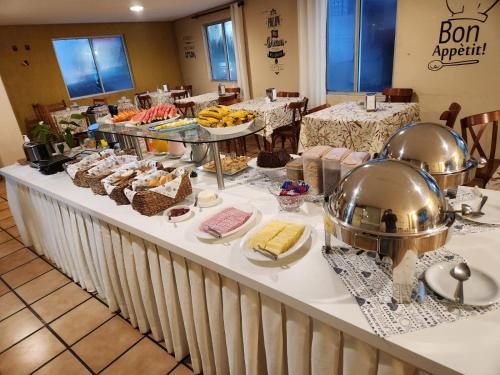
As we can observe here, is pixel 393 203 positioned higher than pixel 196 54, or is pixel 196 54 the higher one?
pixel 196 54

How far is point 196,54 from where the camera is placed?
655 cm

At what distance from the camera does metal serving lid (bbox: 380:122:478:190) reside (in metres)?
0.85

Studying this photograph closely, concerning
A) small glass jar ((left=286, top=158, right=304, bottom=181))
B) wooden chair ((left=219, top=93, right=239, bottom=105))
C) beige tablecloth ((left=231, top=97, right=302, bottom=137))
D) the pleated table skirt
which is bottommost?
the pleated table skirt

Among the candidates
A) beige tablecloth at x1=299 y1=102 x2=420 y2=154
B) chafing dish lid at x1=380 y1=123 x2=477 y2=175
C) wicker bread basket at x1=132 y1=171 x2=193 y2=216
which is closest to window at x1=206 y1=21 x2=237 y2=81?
beige tablecloth at x1=299 y1=102 x2=420 y2=154

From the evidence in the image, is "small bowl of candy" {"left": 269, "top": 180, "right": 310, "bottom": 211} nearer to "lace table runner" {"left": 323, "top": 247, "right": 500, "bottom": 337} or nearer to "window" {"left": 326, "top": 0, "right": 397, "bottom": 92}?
"lace table runner" {"left": 323, "top": 247, "right": 500, "bottom": 337}

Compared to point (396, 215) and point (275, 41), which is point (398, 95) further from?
point (396, 215)

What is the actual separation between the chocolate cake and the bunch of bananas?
0.67 feet

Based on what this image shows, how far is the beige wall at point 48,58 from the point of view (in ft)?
16.5

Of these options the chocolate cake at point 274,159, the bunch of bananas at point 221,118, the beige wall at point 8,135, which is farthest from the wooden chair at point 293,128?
the beige wall at point 8,135

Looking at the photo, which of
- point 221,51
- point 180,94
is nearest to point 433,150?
point 180,94

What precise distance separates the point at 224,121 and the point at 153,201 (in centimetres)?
43

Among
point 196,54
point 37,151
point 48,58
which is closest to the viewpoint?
point 37,151

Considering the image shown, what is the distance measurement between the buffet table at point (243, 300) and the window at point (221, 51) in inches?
191

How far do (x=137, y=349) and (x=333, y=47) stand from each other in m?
4.59
